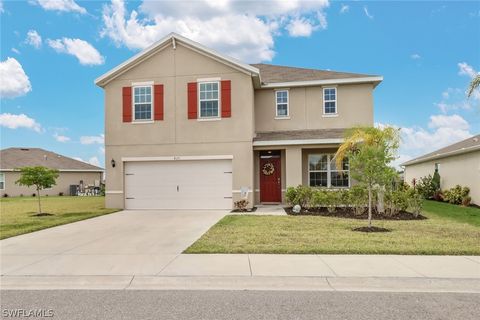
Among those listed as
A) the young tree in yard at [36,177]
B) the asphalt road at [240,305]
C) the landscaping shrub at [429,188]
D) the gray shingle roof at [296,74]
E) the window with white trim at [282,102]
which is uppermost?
the gray shingle roof at [296,74]

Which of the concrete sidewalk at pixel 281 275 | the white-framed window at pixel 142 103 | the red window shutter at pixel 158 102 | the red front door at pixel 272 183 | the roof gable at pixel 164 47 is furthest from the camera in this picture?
the red front door at pixel 272 183

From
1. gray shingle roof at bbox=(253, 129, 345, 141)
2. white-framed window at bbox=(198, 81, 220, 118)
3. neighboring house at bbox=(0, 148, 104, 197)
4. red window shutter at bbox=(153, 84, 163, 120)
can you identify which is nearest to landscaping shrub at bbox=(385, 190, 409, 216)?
gray shingle roof at bbox=(253, 129, 345, 141)

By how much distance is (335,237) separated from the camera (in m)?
8.77

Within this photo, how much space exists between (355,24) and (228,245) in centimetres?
1266

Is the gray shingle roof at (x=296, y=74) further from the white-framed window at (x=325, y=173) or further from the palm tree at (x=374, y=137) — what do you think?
the palm tree at (x=374, y=137)

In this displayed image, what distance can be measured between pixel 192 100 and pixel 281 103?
4.85 metres

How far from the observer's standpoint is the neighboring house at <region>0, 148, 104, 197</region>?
3111cm

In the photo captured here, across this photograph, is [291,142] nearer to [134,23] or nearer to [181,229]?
[181,229]

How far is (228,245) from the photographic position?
782 centimetres

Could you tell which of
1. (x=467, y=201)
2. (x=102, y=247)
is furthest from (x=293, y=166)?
(x=102, y=247)

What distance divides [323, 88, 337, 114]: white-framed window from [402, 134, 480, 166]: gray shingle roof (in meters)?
6.96

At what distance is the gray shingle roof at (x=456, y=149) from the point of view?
699 inches

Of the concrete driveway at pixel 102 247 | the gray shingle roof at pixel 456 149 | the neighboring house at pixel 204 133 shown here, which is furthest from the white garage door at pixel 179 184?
the gray shingle roof at pixel 456 149

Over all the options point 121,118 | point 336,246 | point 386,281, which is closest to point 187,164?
point 121,118
